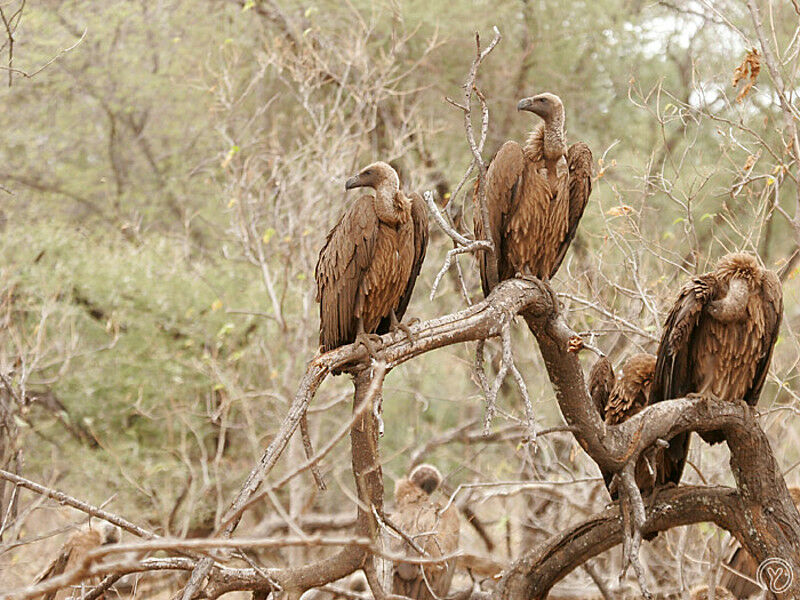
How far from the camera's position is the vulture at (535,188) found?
16.5 feet

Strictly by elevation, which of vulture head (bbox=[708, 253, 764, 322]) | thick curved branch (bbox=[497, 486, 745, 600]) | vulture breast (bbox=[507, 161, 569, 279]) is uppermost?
vulture breast (bbox=[507, 161, 569, 279])

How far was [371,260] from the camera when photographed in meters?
4.57

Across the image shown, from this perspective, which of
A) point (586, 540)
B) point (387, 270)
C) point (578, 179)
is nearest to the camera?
point (387, 270)

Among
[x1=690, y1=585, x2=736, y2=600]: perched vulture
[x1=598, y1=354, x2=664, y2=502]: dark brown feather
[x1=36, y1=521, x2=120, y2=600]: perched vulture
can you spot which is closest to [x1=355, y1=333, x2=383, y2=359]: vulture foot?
[x1=598, y1=354, x2=664, y2=502]: dark brown feather

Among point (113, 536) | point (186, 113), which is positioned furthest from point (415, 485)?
point (186, 113)

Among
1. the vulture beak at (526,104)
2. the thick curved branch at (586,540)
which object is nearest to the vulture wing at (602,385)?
the thick curved branch at (586,540)

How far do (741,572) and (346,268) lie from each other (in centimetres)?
358

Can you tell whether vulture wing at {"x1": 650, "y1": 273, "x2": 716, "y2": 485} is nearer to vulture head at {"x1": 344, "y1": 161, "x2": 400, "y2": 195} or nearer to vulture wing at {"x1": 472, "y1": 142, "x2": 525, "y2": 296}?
vulture wing at {"x1": 472, "y1": 142, "x2": 525, "y2": 296}

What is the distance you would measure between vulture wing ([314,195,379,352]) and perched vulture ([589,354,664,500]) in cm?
160

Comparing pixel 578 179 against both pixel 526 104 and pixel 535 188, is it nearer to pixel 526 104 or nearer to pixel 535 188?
pixel 535 188

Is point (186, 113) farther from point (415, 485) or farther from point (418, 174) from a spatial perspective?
point (415, 485)

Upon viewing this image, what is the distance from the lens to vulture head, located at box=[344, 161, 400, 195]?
4688 millimetres

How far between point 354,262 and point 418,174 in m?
6.98

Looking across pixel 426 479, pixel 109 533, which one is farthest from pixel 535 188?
pixel 109 533
